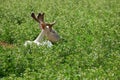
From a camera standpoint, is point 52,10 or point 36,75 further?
point 52,10

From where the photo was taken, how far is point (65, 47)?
8688 mm

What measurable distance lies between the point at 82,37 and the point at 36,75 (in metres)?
A: 3.73

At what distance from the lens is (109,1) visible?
1759cm

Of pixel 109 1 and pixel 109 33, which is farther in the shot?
pixel 109 1

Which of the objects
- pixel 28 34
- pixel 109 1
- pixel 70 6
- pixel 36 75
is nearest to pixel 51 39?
pixel 28 34

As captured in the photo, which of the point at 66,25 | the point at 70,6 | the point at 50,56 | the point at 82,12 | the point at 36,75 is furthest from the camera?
the point at 70,6

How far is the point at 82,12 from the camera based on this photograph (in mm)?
14641

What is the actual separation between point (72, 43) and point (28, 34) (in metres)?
1.65

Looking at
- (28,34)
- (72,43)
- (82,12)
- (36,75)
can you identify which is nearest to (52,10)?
(82,12)

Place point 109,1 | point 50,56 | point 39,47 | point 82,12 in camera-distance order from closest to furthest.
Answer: point 50,56 → point 39,47 → point 82,12 → point 109,1

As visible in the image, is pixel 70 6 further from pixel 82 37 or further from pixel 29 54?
pixel 29 54

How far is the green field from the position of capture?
697 cm

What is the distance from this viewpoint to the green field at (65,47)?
22.9ft

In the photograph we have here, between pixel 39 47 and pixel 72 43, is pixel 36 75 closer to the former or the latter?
pixel 39 47
